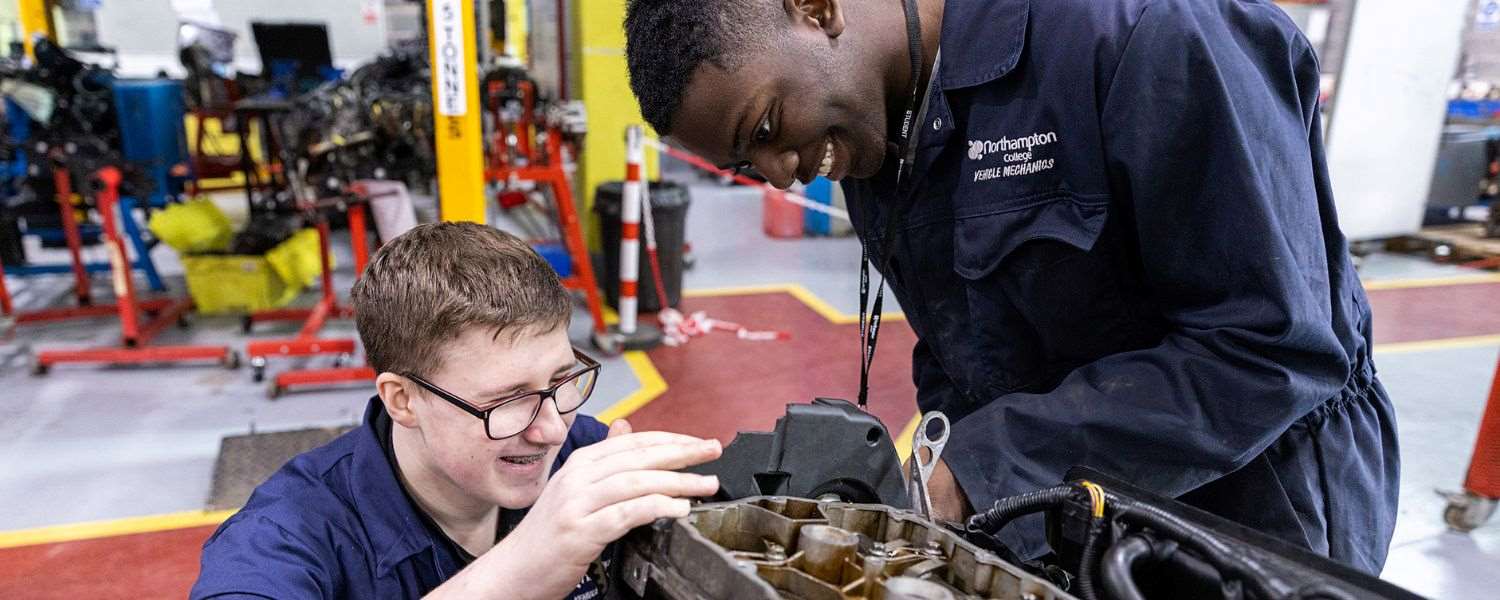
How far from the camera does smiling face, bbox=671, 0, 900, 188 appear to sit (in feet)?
3.22

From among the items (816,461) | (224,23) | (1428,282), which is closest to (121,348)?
(816,461)

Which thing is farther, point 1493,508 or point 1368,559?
point 1493,508

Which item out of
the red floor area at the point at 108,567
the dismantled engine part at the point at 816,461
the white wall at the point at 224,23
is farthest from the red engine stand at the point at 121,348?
the white wall at the point at 224,23

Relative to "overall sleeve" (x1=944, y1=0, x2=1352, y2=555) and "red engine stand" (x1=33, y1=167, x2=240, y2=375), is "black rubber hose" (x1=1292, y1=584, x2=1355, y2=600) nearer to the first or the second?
"overall sleeve" (x1=944, y1=0, x2=1352, y2=555)

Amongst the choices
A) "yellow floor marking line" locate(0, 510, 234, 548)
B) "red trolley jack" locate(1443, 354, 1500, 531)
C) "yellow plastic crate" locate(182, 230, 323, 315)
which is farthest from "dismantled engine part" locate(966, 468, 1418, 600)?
"yellow plastic crate" locate(182, 230, 323, 315)

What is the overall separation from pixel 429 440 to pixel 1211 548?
99 centimetres

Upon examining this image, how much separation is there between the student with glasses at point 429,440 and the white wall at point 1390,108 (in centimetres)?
638

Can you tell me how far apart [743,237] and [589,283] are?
306 centimetres

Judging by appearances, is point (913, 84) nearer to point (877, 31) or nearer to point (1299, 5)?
point (877, 31)

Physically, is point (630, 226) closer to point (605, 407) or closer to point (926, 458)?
point (605, 407)

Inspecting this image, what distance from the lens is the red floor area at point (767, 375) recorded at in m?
3.68

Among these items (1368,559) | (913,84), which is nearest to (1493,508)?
(1368,559)

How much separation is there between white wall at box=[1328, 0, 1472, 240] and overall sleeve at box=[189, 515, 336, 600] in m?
6.70

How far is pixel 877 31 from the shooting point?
3.41 feet
